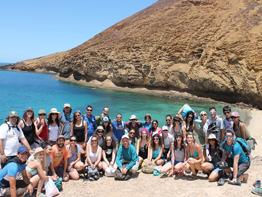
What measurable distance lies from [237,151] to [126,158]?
3021mm

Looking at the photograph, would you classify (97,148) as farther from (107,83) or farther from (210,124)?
(107,83)

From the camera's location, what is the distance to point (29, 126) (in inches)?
378

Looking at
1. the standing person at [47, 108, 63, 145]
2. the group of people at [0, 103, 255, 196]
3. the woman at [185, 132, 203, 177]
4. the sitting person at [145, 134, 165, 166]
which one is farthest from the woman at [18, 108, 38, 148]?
the woman at [185, 132, 203, 177]

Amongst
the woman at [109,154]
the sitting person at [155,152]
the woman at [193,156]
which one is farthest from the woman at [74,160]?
the woman at [193,156]

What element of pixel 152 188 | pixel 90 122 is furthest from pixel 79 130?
pixel 152 188

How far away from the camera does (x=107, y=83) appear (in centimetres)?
4634

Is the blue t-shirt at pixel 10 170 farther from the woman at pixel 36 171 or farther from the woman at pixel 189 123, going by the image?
the woman at pixel 189 123

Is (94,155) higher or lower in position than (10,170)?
lower

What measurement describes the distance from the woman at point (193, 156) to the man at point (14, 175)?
429 centimetres

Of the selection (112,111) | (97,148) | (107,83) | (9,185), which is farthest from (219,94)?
(9,185)

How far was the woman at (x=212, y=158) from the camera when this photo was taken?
30.6ft

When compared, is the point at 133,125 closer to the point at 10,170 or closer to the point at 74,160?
the point at 74,160

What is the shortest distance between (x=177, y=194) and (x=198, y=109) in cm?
1955

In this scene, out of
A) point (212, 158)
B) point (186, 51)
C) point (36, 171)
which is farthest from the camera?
point (186, 51)
